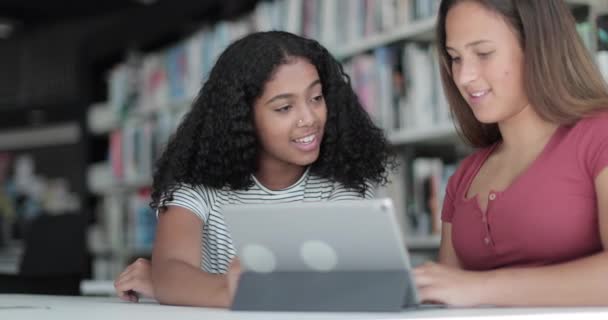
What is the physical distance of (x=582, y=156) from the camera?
134 centimetres

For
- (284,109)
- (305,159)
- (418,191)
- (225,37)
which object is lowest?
(418,191)

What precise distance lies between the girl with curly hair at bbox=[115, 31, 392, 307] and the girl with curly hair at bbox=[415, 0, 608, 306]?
37cm

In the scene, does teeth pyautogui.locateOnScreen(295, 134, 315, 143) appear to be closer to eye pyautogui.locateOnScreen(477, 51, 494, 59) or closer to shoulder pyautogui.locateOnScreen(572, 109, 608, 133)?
eye pyautogui.locateOnScreen(477, 51, 494, 59)

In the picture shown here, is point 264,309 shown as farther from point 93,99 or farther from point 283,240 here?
point 93,99

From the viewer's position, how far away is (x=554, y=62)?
138cm

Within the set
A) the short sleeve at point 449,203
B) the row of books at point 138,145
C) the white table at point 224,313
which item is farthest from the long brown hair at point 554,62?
the row of books at point 138,145

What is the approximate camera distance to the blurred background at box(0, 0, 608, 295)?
2.71 metres

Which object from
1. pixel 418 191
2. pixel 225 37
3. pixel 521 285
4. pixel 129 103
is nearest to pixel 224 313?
pixel 521 285

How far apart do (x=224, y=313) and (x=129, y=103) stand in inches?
133

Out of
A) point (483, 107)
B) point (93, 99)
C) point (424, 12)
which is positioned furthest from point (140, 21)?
point (483, 107)

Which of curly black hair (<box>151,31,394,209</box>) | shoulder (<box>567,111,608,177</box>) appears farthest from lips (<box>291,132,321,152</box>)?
shoulder (<box>567,111,608,177</box>)

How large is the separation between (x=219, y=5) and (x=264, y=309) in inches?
112

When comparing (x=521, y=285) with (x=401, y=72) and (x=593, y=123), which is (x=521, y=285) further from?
(x=401, y=72)

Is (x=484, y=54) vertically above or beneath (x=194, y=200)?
above
